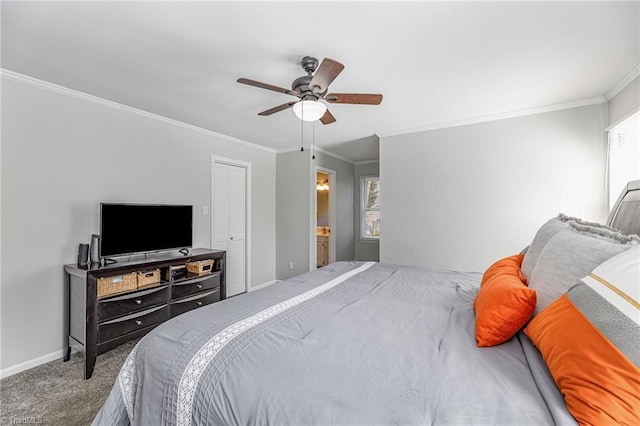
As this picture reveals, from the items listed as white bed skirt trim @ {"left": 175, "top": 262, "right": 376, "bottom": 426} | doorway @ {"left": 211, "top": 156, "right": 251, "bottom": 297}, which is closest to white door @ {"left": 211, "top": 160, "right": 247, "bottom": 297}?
doorway @ {"left": 211, "top": 156, "right": 251, "bottom": 297}

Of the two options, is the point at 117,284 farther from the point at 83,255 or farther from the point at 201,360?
the point at 201,360

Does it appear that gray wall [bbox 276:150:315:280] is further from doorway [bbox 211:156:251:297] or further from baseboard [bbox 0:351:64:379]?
baseboard [bbox 0:351:64:379]

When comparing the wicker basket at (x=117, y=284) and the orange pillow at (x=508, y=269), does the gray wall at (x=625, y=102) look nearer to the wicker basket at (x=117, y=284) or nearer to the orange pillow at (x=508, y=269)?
the orange pillow at (x=508, y=269)

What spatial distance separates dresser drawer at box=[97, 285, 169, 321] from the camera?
2350 mm

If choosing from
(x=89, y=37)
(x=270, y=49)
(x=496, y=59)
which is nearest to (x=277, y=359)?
(x=270, y=49)

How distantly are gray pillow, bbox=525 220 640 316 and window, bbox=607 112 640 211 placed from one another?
1742mm

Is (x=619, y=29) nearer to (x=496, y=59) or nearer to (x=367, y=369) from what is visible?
(x=496, y=59)

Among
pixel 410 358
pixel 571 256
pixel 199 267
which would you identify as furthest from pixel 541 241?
pixel 199 267

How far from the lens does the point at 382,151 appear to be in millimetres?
3967

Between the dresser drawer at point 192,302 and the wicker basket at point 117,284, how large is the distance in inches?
18.6

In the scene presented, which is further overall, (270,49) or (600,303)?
(270,49)

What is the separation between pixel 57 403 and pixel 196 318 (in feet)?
5.05

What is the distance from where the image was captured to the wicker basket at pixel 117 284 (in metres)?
2.35

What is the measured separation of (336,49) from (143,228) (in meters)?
2.52
